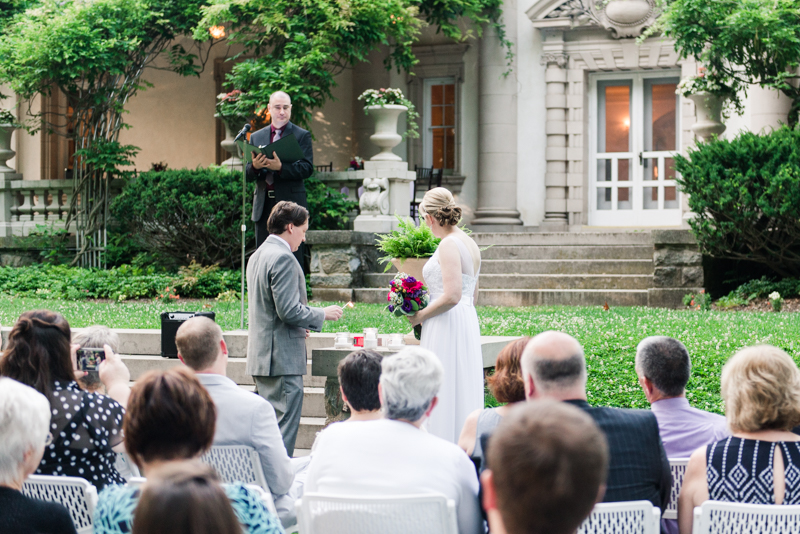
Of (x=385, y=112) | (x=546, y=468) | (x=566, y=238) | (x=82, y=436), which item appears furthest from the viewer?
(x=566, y=238)

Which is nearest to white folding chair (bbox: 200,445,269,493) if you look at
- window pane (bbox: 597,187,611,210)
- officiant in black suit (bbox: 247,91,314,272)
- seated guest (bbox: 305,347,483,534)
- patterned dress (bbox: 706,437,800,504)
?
seated guest (bbox: 305,347,483,534)

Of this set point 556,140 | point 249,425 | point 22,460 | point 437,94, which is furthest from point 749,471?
point 437,94

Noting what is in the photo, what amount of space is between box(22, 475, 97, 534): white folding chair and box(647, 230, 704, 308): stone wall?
8.13 metres

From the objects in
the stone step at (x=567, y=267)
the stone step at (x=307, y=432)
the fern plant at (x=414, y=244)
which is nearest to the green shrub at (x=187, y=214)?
the stone step at (x=567, y=267)

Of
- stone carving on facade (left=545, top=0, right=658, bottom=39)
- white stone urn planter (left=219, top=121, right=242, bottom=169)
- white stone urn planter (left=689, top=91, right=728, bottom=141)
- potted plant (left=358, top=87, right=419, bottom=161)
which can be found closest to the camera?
white stone urn planter (left=689, top=91, right=728, bottom=141)

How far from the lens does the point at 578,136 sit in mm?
13320

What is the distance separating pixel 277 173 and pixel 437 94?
25.5 feet

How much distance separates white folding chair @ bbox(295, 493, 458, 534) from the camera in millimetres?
2398

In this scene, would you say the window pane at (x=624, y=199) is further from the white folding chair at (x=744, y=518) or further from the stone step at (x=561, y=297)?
the white folding chair at (x=744, y=518)

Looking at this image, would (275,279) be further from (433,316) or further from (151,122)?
(151,122)

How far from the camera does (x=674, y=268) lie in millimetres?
9922

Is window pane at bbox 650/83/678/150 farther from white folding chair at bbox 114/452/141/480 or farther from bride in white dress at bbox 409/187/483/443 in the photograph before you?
white folding chair at bbox 114/452/141/480

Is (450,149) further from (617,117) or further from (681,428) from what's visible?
(681,428)

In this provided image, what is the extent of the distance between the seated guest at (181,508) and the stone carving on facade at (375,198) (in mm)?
9405
